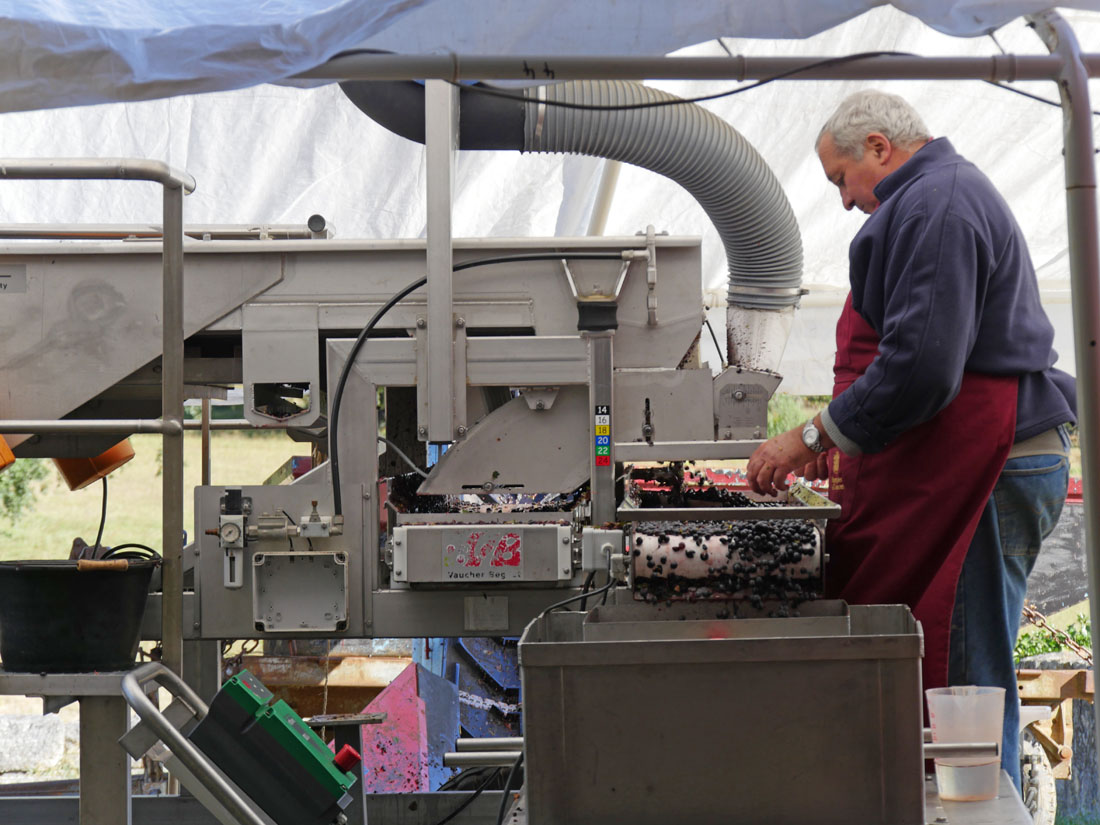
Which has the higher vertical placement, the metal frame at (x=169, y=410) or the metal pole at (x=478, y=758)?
the metal frame at (x=169, y=410)

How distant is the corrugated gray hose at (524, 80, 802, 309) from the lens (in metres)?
2.66

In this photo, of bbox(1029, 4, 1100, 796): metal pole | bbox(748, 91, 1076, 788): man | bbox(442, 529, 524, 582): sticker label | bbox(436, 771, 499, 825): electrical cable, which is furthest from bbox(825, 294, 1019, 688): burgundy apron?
bbox(436, 771, 499, 825): electrical cable

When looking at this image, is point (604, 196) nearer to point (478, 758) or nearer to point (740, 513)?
point (740, 513)

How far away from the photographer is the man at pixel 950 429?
1776 mm

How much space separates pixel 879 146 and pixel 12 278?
205cm

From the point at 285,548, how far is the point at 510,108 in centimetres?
124

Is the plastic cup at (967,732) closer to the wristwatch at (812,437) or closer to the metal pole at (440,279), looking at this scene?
the wristwatch at (812,437)

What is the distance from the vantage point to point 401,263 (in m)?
2.59

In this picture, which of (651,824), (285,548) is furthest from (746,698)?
(285,548)

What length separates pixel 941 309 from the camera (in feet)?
5.79

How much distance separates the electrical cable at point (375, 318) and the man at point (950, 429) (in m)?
0.78

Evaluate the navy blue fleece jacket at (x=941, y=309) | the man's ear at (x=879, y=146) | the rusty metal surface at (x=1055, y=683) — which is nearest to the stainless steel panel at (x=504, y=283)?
the man's ear at (x=879, y=146)

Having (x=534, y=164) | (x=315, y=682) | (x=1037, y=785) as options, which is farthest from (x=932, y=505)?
(x=315, y=682)

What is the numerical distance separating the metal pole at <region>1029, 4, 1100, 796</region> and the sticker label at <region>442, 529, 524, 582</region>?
131 cm
